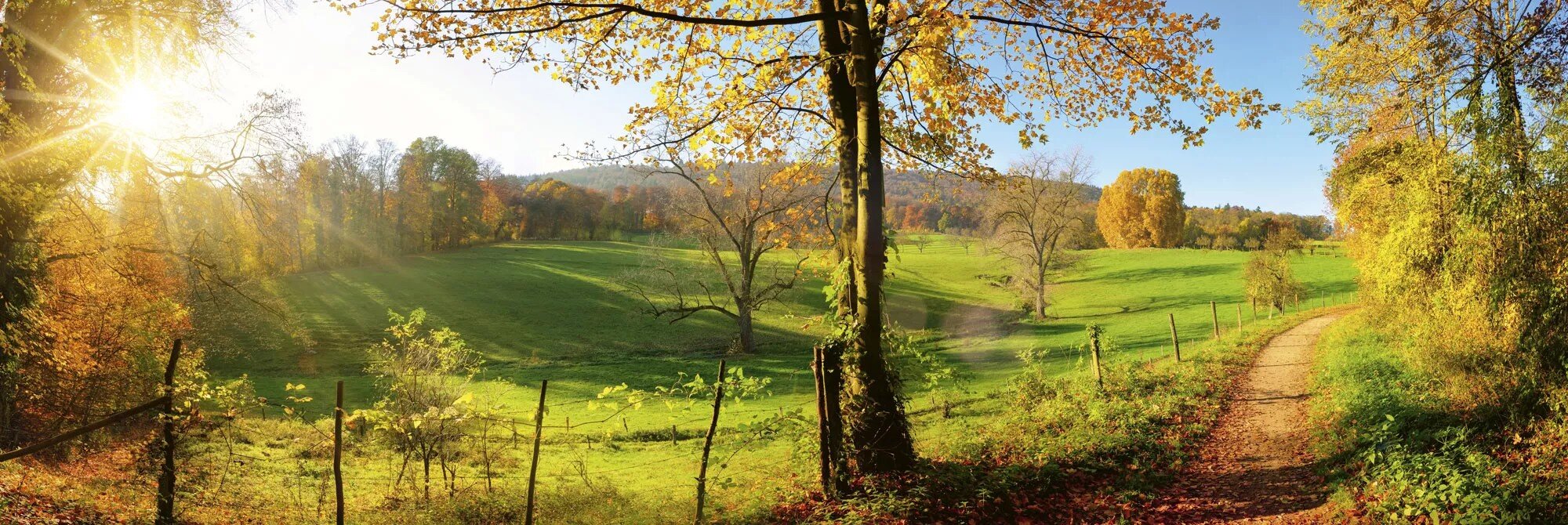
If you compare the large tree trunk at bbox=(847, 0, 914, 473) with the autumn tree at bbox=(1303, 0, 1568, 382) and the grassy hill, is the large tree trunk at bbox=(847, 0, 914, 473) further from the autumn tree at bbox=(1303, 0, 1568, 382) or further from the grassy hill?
the grassy hill

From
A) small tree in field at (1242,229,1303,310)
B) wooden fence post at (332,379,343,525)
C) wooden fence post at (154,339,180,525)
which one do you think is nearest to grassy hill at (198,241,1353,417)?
small tree in field at (1242,229,1303,310)

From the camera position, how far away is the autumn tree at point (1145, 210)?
75438 mm

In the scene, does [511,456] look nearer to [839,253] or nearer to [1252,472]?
[839,253]

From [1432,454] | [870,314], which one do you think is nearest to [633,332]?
[870,314]

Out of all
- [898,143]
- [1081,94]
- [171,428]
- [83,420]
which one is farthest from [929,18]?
[83,420]

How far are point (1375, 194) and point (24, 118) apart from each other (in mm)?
23028

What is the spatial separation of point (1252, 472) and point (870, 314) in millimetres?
5136

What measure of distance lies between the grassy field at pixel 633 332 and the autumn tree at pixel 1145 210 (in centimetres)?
1281

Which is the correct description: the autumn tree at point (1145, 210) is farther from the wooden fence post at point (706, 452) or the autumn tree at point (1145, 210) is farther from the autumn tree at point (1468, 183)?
the wooden fence post at point (706, 452)

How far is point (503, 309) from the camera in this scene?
41344 mm

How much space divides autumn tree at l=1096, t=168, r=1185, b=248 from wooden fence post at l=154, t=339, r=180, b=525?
279ft

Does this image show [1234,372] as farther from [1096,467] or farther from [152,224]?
[152,224]

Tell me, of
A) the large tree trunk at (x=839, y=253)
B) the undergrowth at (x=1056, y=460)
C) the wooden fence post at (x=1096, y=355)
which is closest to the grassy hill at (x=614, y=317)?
the wooden fence post at (x=1096, y=355)

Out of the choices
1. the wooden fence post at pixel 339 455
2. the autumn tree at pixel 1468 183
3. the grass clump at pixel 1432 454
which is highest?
the autumn tree at pixel 1468 183
